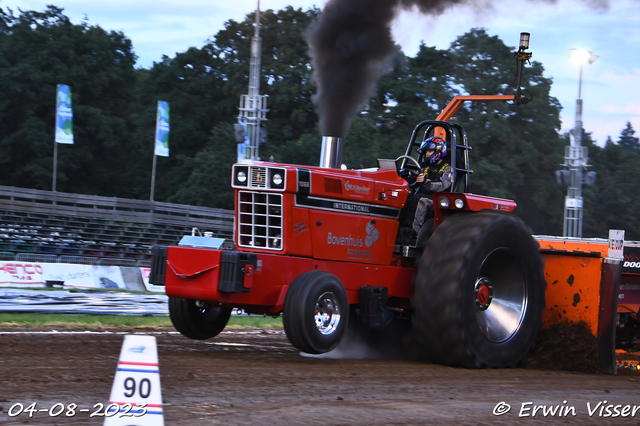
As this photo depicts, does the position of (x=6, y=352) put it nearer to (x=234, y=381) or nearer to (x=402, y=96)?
(x=234, y=381)

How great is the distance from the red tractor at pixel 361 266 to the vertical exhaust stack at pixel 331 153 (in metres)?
0.04

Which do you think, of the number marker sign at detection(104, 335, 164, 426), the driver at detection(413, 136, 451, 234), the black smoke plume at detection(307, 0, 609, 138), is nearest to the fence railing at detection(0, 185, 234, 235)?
the black smoke plume at detection(307, 0, 609, 138)

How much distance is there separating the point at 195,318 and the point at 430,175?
2989 millimetres

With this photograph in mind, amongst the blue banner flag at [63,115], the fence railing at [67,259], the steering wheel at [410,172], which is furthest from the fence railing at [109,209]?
the steering wheel at [410,172]

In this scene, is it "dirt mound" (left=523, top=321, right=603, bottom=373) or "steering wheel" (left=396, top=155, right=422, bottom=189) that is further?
"steering wheel" (left=396, top=155, right=422, bottom=189)

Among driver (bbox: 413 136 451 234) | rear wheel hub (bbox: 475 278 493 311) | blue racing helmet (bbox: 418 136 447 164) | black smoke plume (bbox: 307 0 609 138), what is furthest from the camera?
black smoke plume (bbox: 307 0 609 138)

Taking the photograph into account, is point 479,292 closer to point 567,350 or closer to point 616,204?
point 567,350

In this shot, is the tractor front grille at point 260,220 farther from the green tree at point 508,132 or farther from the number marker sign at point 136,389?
the green tree at point 508,132

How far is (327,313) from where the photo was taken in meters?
7.43

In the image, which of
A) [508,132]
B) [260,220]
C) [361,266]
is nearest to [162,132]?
[508,132]

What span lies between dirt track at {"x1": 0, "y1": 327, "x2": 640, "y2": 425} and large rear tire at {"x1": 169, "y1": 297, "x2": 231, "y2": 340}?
0.19m

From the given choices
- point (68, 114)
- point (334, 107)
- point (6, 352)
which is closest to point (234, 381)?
point (6, 352)

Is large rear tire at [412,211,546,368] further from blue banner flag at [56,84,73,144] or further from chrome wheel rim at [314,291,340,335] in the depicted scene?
blue banner flag at [56,84,73,144]

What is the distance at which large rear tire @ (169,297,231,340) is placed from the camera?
8.25 m
